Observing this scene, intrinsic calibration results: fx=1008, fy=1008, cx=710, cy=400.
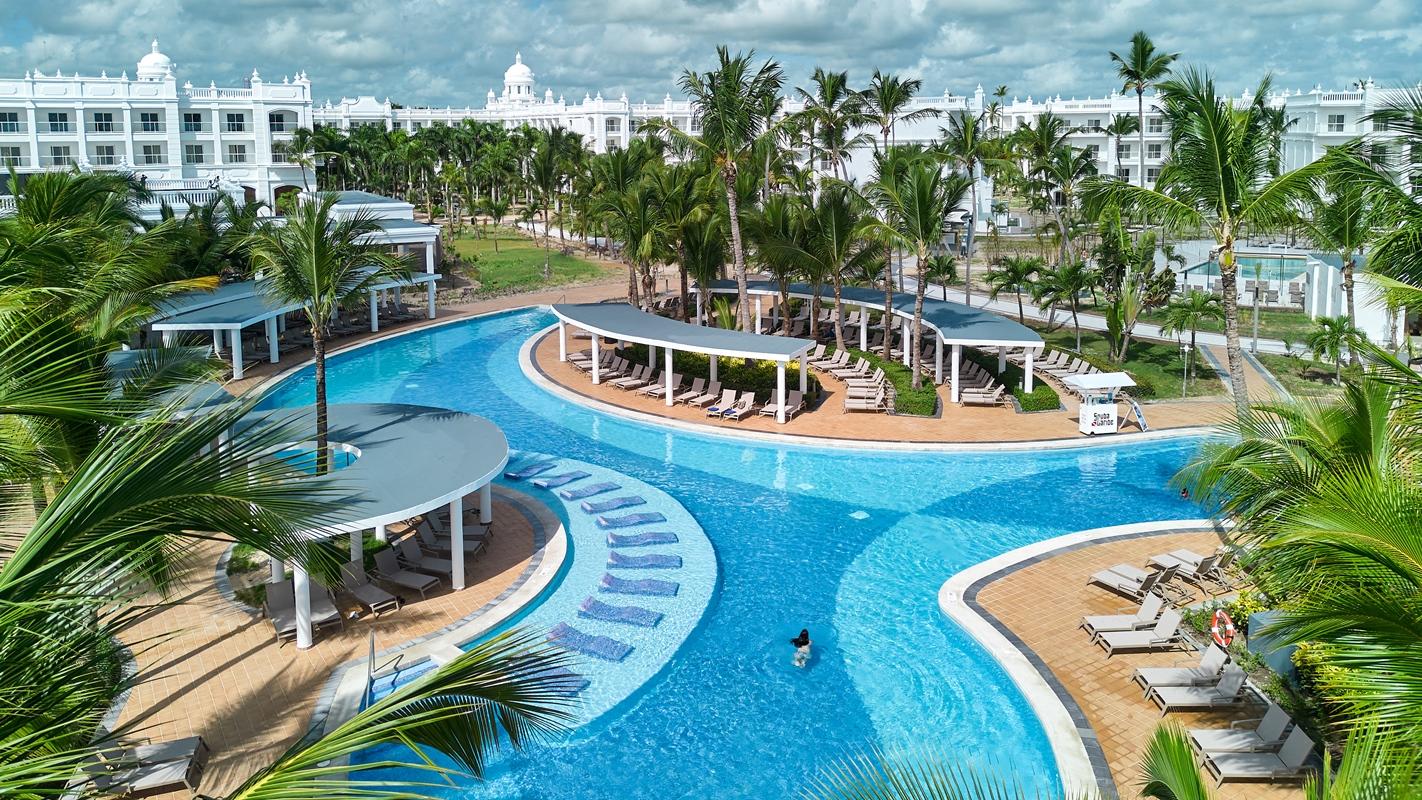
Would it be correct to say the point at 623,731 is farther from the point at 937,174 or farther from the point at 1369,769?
the point at 937,174

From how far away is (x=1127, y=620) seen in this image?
45.6 feet

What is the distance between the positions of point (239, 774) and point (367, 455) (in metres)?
6.61

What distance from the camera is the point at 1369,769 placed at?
4.52 metres

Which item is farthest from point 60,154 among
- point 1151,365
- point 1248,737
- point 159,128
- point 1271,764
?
point 1271,764

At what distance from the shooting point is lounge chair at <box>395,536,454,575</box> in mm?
15828

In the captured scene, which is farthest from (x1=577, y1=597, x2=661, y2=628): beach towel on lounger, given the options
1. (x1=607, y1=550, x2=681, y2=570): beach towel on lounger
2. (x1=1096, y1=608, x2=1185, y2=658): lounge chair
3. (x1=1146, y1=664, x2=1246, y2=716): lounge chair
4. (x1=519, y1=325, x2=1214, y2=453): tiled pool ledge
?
(x1=519, y1=325, x2=1214, y2=453): tiled pool ledge

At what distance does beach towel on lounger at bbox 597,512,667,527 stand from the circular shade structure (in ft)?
7.73

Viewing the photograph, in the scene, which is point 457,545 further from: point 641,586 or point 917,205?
point 917,205

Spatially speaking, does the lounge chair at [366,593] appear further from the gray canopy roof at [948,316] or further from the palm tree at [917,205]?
the gray canopy roof at [948,316]

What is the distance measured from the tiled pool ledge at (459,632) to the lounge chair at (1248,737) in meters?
9.07

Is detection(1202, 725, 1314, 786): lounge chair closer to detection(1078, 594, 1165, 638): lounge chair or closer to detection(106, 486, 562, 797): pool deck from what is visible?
detection(1078, 594, 1165, 638): lounge chair

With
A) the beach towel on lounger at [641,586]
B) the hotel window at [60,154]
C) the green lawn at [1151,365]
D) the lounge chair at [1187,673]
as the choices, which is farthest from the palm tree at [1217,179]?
the hotel window at [60,154]

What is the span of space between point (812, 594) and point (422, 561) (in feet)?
20.3

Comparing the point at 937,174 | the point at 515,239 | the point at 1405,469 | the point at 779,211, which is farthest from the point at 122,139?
the point at 1405,469
